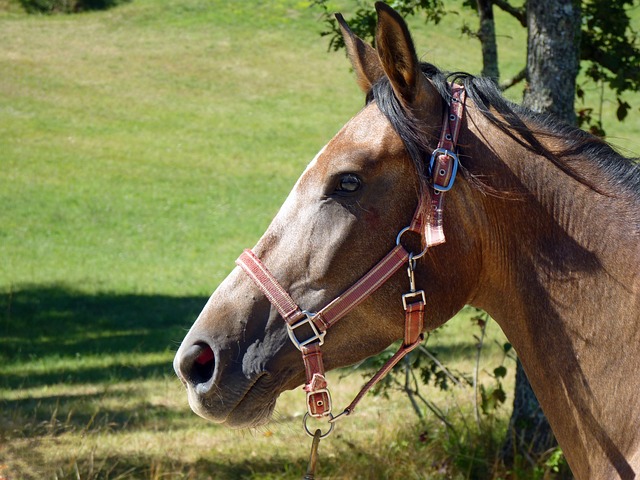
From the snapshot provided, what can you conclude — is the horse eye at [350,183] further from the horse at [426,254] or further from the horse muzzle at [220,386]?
the horse muzzle at [220,386]

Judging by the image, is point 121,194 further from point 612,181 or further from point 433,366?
point 612,181

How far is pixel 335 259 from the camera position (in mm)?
2291

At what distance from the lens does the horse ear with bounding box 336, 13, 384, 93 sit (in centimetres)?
260

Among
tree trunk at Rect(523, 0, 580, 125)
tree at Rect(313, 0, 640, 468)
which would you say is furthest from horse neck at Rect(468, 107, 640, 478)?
tree at Rect(313, 0, 640, 468)

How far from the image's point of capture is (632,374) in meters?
2.16

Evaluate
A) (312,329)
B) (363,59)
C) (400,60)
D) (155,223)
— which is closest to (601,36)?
(363,59)

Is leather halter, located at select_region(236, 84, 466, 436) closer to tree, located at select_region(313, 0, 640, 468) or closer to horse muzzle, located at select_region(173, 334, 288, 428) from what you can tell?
horse muzzle, located at select_region(173, 334, 288, 428)

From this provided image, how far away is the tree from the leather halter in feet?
7.32

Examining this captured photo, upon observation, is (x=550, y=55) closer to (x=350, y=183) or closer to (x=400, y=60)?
(x=400, y=60)

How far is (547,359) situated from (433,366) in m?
3.13

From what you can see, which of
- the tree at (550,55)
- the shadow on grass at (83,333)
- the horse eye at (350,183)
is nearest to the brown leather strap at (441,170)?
the horse eye at (350,183)

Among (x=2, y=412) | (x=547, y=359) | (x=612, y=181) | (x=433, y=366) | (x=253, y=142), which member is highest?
(x=612, y=181)

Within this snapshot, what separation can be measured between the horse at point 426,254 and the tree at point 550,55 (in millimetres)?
2138

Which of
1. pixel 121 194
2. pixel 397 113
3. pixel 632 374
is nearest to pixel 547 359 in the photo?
pixel 632 374
